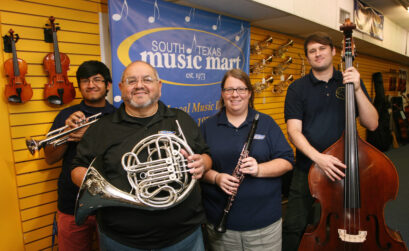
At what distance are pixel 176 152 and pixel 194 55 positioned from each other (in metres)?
1.99

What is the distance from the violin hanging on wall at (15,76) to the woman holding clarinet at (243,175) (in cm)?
153

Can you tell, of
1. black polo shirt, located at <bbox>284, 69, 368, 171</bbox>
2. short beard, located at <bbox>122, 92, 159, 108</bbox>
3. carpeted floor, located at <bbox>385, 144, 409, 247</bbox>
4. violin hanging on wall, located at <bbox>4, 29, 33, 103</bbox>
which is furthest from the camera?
→ carpeted floor, located at <bbox>385, 144, 409, 247</bbox>

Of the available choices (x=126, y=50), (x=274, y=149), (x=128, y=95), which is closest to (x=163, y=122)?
(x=128, y=95)

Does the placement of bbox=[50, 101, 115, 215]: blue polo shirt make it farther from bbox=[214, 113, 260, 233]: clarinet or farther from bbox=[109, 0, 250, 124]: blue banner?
bbox=[214, 113, 260, 233]: clarinet

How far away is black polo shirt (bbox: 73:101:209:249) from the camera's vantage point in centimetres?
150

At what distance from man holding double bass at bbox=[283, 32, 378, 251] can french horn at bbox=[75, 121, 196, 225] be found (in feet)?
3.77

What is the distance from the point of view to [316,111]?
87.9 inches

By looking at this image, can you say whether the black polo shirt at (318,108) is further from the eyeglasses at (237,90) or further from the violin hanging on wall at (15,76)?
the violin hanging on wall at (15,76)

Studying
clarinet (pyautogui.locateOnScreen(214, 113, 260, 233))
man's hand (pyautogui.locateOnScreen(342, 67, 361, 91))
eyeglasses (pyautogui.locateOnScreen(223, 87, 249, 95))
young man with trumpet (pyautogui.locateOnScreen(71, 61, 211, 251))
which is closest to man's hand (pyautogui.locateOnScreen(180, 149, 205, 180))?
young man with trumpet (pyautogui.locateOnScreen(71, 61, 211, 251))

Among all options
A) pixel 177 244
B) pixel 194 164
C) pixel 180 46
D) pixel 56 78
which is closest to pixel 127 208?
pixel 177 244

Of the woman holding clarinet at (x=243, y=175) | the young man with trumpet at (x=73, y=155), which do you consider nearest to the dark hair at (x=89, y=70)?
the young man with trumpet at (x=73, y=155)

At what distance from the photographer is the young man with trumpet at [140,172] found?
140 centimetres

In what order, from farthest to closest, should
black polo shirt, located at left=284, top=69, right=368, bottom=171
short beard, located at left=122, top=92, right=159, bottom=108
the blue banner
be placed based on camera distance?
the blue banner → black polo shirt, located at left=284, top=69, right=368, bottom=171 → short beard, located at left=122, top=92, right=159, bottom=108

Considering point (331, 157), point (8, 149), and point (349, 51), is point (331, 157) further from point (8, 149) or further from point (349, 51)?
point (8, 149)
